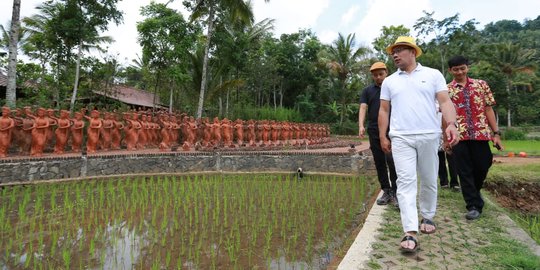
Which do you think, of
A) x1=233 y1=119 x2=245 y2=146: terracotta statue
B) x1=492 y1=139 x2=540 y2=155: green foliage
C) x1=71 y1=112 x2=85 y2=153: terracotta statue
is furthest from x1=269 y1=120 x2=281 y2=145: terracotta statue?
x1=492 y1=139 x2=540 y2=155: green foliage

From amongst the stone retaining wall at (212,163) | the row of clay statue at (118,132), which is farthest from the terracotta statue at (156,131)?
the stone retaining wall at (212,163)

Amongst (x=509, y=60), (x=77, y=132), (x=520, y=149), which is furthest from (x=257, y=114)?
(x=509, y=60)

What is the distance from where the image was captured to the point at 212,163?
835cm

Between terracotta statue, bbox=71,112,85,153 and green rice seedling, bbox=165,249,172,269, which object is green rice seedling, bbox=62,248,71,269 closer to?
green rice seedling, bbox=165,249,172,269

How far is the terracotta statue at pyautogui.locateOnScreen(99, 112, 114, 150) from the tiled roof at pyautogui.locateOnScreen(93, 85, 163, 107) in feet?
40.7

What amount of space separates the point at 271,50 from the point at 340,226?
80.5ft

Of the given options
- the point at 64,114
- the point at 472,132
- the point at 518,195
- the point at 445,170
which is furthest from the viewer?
the point at 64,114

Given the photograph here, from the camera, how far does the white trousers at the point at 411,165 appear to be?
2.57 meters

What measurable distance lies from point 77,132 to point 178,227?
580cm

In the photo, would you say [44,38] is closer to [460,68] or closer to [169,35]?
[169,35]

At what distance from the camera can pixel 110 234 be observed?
348 cm

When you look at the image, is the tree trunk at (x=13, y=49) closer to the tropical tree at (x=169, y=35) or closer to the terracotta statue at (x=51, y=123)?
the terracotta statue at (x=51, y=123)

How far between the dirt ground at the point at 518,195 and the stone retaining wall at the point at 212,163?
3.38 meters

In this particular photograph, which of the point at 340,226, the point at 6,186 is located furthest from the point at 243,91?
the point at 340,226
